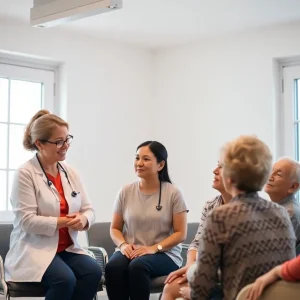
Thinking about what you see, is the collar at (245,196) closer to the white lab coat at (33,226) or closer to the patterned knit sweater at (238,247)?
the patterned knit sweater at (238,247)

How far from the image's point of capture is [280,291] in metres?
2.20

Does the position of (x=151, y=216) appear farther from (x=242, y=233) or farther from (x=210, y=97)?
(x=210, y=97)

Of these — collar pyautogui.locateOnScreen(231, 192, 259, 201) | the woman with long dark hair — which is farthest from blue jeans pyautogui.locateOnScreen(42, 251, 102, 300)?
collar pyautogui.locateOnScreen(231, 192, 259, 201)

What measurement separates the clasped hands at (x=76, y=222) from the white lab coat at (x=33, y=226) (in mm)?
74

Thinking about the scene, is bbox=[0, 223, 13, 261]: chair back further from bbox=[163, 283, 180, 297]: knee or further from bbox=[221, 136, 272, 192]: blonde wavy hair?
bbox=[221, 136, 272, 192]: blonde wavy hair

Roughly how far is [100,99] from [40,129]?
7.70 ft

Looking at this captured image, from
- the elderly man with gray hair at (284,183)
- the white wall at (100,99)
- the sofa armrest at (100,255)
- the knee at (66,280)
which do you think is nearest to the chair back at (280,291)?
the elderly man with gray hair at (284,183)

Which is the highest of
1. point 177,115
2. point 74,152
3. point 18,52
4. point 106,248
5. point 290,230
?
point 18,52

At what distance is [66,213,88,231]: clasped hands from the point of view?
3.71 meters

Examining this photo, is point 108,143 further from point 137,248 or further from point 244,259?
point 244,259

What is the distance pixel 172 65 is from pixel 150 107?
1.59 feet

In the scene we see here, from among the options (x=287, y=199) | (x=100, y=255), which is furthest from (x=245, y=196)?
(x=100, y=255)

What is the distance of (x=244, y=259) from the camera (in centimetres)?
236

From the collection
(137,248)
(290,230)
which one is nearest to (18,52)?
(137,248)
